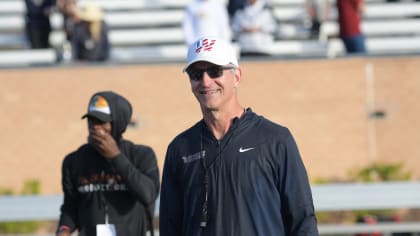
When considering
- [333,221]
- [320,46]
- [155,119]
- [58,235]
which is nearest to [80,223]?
[58,235]

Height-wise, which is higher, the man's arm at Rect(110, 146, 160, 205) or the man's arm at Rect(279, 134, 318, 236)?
the man's arm at Rect(279, 134, 318, 236)

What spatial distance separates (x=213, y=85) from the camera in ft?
16.1

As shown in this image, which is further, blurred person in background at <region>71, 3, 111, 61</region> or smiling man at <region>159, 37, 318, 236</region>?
blurred person in background at <region>71, 3, 111, 61</region>

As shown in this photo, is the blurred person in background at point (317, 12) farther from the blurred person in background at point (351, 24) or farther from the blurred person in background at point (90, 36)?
A: the blurred person in background at point (90, 36)

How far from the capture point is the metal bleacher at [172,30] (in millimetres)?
16219

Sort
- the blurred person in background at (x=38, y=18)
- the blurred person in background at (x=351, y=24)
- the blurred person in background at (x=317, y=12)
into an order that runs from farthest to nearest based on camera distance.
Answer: the blurred person in background at (x=317, y=12)
the blurred person in background at (x=38, y=18)
the blurred person in background at (x=351, y=24)

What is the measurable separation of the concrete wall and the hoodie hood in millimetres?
8229

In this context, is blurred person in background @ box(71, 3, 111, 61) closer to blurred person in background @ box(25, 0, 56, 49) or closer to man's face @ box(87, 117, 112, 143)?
blurred person in background @ box(25, 0, 56, 49)

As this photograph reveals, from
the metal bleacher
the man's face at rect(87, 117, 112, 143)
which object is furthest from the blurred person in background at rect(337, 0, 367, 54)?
the man's face at rect(87, 117, 112, 143)

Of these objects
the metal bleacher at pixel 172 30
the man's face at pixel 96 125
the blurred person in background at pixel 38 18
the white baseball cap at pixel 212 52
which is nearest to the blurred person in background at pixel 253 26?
the metal bleacher at pixel 172 30

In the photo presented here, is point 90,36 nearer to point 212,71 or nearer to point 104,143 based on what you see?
point 104,143

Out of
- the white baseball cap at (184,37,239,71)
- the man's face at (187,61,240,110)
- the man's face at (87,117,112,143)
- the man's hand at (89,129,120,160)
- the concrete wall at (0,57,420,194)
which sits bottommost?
the concrete wall at (0,57,420,194)

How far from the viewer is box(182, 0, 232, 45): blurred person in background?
1441 cm

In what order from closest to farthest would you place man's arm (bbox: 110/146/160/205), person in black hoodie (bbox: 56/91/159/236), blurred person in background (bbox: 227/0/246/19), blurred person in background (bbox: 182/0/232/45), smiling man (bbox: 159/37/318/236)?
1. smiling man (bbox: 159/37/318/236)
2. man's arm (bbox: 110/146/160/205)
3. person in black hoodie (bbox: 56/91/159/236)
4. blurred person in background (bbox: 182/0/232/45)
5. blurred person in background (bbox: 227/0/246/19)
